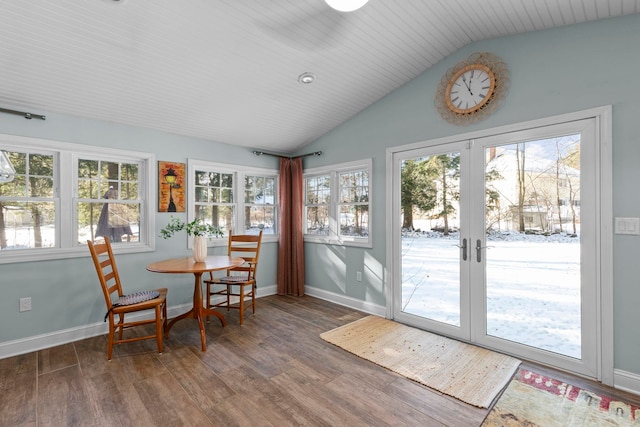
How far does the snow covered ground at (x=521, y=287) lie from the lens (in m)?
2.47

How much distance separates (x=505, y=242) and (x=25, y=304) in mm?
4525

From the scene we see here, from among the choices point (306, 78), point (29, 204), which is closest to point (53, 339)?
point (29, 204)

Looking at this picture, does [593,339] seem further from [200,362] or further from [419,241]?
[200,362]

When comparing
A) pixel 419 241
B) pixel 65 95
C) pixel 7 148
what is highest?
pixel 65 95

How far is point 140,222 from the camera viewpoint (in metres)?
3.55

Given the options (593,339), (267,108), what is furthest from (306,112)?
(593,339)

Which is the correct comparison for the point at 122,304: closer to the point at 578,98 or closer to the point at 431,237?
the point at 431,237

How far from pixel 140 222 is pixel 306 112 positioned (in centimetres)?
240

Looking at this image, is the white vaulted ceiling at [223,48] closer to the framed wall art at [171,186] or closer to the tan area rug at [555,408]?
the framed wall art at [171,186]

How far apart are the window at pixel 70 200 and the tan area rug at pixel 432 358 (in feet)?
8.59

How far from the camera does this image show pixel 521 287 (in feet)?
8.89

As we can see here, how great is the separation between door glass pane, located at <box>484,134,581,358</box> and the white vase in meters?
2.86

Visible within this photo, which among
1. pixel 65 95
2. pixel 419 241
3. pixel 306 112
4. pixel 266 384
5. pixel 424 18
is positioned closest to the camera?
pixel 266 384

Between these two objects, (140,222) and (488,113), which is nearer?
(488,113)
